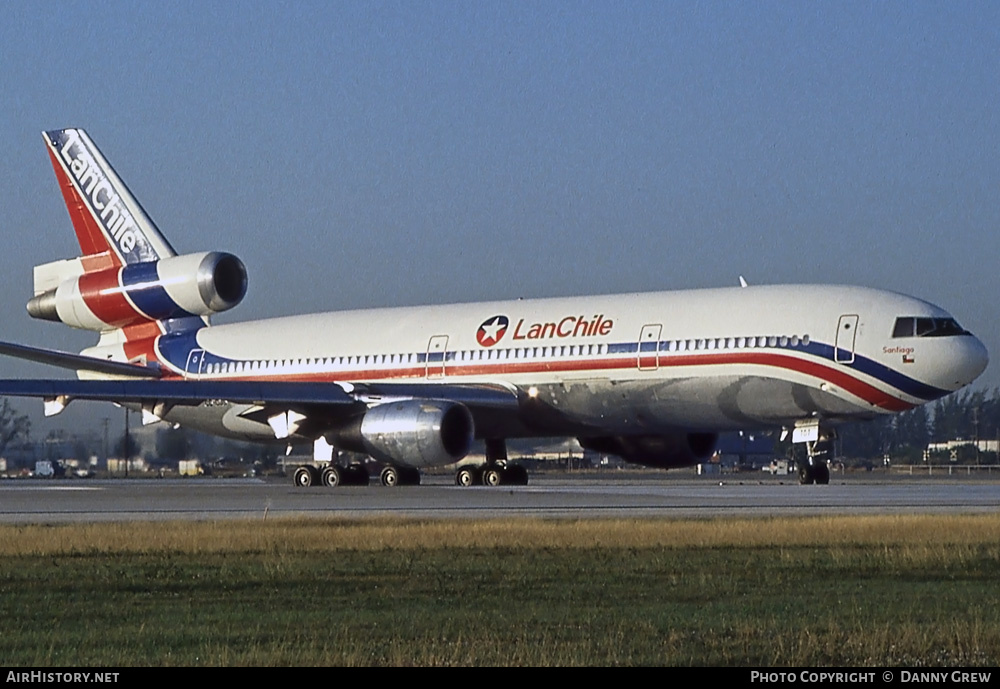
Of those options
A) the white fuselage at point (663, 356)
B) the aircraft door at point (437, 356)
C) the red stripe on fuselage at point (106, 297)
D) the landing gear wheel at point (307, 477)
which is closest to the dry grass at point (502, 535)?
the white fuselage at point (663, 356)

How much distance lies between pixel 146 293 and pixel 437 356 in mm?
7590

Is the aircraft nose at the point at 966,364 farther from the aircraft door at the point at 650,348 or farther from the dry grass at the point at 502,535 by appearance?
the dry grass at the point at 502,535

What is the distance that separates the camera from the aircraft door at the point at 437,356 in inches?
1607

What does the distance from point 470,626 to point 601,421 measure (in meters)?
27.4

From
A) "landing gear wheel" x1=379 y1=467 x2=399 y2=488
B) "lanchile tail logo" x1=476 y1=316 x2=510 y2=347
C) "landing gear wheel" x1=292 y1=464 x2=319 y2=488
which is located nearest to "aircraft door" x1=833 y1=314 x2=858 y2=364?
"lanchile tail logo" x1=476 y1=316 x2=510 y2=347

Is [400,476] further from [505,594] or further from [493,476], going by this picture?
[505,594]

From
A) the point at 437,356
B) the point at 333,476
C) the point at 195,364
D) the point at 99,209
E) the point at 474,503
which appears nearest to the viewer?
the point at 474,503

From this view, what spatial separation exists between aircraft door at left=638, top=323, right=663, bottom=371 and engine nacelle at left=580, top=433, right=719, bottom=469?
11.7 feet

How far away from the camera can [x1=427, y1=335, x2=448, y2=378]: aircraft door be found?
134ft

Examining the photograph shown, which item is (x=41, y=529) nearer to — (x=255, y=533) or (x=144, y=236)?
(x=255, y=533)

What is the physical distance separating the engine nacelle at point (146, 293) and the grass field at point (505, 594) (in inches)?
782

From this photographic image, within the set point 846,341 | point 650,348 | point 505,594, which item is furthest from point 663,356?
point 505,594

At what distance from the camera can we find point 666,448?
4069 centimetres

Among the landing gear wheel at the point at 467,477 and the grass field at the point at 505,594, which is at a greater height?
the landing gear wheel at the point at 467,477
